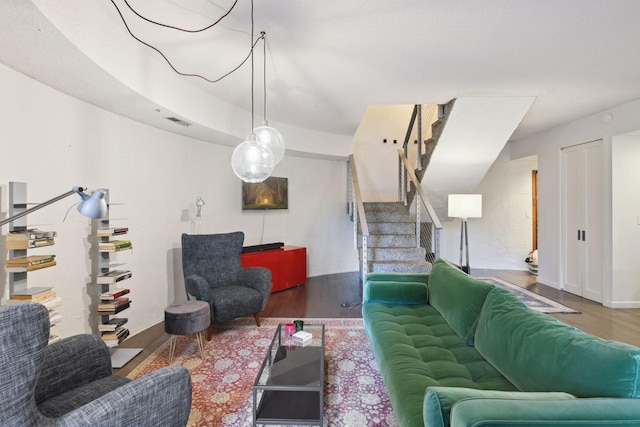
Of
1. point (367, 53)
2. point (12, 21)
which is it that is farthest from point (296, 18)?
point (12, 21)

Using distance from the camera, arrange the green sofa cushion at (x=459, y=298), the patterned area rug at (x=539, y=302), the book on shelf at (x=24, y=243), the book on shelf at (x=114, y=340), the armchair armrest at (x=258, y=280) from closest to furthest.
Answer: the book on shelf at (x=24, y=243) → the green sofa cushion at (x=459, y=298) → the book on shelf at (x=114, y=340) → the armchair armrest at (x=258, y=280) → the patterned area rug at (x=539, y=302)

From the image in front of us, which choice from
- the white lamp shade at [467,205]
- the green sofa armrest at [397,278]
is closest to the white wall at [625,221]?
the white lamp shade at [467,205]

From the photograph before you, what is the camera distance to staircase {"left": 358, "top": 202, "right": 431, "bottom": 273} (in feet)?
13.1

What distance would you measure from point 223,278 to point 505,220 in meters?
5.57

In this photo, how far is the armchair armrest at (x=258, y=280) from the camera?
333cm

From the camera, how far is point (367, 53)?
2562 mm

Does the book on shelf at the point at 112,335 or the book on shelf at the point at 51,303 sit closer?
the book on shelf at the point at 51,303

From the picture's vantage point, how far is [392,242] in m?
4.58

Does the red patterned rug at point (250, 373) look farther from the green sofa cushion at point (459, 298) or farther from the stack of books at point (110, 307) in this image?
the green sofa cushion at point (459, 298)

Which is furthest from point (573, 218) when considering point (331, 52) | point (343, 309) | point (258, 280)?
point (258, 280)

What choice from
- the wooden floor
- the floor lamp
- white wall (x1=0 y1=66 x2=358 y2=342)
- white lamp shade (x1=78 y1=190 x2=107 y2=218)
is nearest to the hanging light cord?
white wall (x1=0 y1=66 x2=358 y2=342)

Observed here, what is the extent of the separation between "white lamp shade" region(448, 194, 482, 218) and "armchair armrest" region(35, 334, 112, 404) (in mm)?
4529

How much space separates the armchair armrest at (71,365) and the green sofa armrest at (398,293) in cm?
198

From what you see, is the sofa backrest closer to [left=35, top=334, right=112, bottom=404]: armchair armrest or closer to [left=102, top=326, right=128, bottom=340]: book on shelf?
[left=35, top=334, right=112, bottom=404]: armchair armrest
